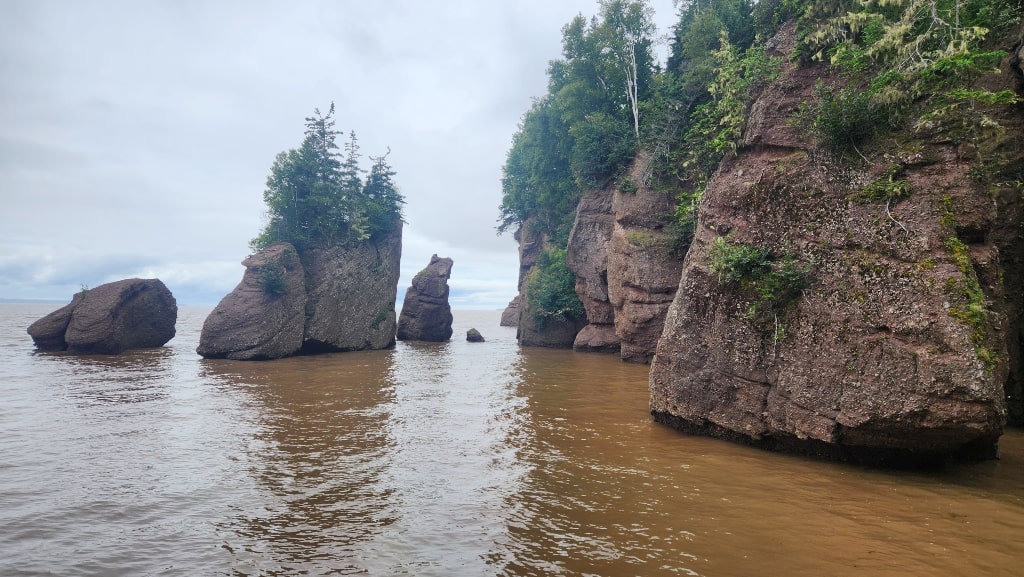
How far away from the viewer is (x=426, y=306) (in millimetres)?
36844

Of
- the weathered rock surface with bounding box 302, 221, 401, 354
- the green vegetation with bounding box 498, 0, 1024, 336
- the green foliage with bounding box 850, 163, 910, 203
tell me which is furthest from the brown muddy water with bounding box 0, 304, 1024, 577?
the weathered rock surface with bounding box 302, 221, 401, 354

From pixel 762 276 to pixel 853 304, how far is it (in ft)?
5.00

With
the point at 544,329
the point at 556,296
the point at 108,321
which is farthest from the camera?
the point at 544,329

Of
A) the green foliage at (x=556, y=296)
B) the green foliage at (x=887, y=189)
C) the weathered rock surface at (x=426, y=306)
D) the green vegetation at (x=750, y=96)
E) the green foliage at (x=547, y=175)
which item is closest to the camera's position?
the green foliage at (x=887, y=189)

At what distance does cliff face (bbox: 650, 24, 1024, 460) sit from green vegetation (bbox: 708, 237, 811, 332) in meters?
0.05

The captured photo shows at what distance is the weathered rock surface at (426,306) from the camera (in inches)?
1453

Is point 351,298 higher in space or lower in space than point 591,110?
lower

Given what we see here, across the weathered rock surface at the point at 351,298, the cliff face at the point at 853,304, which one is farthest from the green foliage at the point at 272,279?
the cliff face at the point at 853,304

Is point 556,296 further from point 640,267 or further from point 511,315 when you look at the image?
point 511,315

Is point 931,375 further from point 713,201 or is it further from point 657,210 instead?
point 657,210

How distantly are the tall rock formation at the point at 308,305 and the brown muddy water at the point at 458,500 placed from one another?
38.3 feet

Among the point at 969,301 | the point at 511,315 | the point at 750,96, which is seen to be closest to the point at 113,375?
the point at 750,96

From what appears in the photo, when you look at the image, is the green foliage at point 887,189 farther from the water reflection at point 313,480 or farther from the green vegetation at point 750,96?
the water reflection at point 313,480

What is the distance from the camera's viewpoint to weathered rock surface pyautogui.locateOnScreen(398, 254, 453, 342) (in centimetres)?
3691
